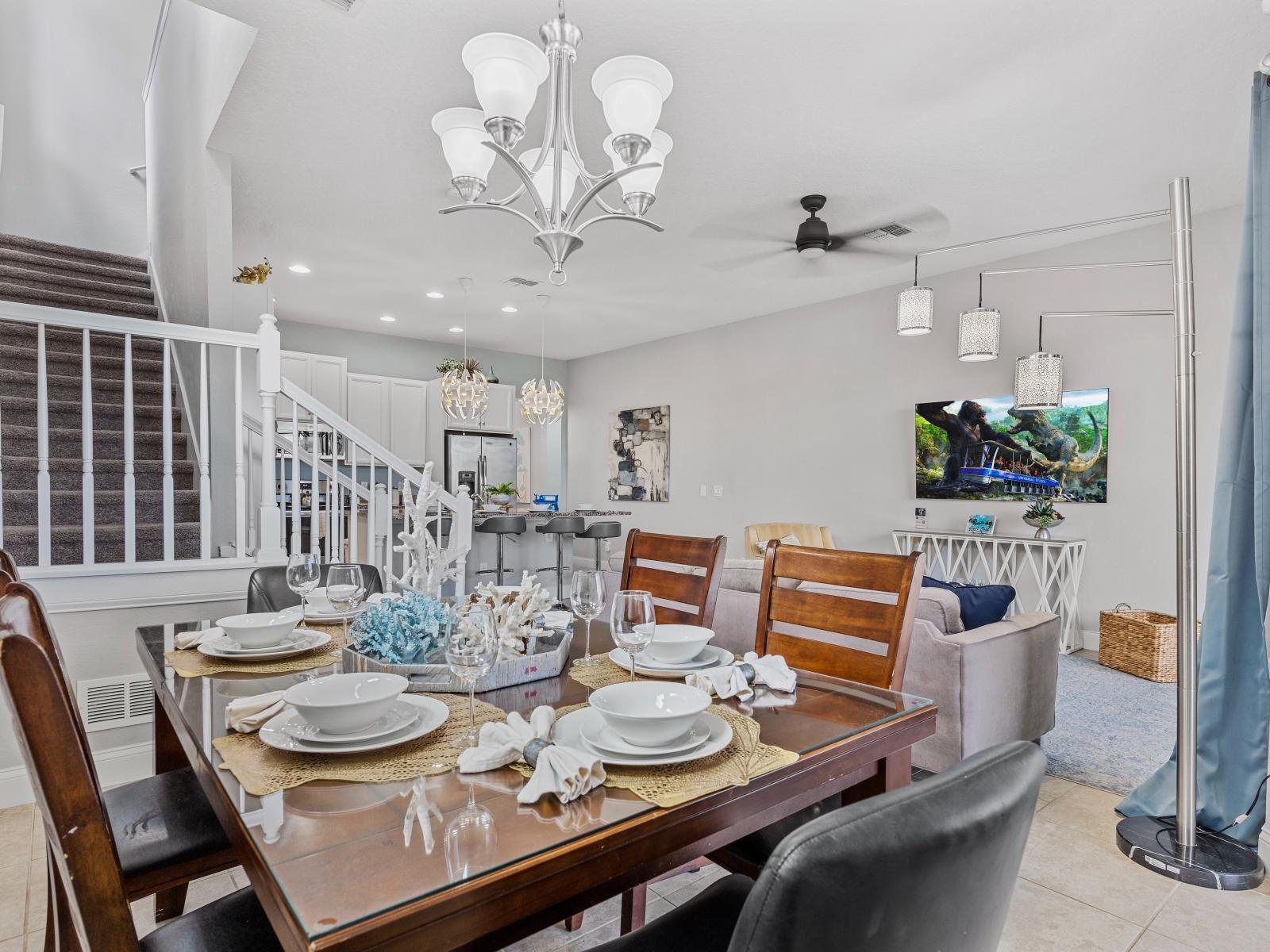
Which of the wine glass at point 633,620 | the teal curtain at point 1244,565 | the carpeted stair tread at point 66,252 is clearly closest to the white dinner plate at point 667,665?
the wine glass at point 633,620

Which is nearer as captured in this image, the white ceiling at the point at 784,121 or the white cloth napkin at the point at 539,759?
the white cloth napkin at the point at 539,759

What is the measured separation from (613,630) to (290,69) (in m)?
2.84

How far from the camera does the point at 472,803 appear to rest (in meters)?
0.82

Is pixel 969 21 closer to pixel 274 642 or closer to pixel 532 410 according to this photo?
pixel 274 642

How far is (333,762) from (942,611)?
2290 millimetres

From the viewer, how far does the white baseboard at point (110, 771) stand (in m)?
2.34

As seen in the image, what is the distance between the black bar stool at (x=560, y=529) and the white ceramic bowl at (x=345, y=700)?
4.43m

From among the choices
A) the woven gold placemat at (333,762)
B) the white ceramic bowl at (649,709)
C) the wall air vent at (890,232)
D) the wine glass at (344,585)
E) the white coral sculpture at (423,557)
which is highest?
the wall air vent at (890,232)

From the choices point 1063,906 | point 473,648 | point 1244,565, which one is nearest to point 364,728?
point 473,648

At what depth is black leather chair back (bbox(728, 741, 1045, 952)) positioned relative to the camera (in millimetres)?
420

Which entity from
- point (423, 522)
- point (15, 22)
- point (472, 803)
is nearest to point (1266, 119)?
point (423, 522)

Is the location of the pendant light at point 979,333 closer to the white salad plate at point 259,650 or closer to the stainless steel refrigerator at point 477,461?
the white salad plate at point 259,650

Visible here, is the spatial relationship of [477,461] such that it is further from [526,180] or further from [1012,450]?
[526,180]

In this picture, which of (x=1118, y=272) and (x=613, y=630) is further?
(x=1118, y=272)
